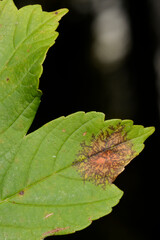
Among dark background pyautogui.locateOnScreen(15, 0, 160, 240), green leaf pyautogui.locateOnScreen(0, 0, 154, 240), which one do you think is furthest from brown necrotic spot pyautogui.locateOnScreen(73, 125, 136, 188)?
dark background pyautogui.locateOnScreen(15, 0, 160, 240)

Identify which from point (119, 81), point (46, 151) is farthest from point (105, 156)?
point (119, 81)

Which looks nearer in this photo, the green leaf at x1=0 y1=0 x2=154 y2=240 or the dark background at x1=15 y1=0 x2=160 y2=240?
the green leaf at x1=0 y1=0 x2=154 y2=240

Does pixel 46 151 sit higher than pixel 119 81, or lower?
higher

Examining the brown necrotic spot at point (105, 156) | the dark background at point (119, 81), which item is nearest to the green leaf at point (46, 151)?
the brown necrotic spot at point (105, 156)

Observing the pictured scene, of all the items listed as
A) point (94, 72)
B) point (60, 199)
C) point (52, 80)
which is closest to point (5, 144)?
point (60, 199)

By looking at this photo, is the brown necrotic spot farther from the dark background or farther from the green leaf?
the dark background

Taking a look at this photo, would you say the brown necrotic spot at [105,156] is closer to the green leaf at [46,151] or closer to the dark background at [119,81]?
the green leaf at [46,151]

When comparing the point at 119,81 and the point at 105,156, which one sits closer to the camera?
the point at 105,156

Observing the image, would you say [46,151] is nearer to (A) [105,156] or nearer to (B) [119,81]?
(A) [105,156]
